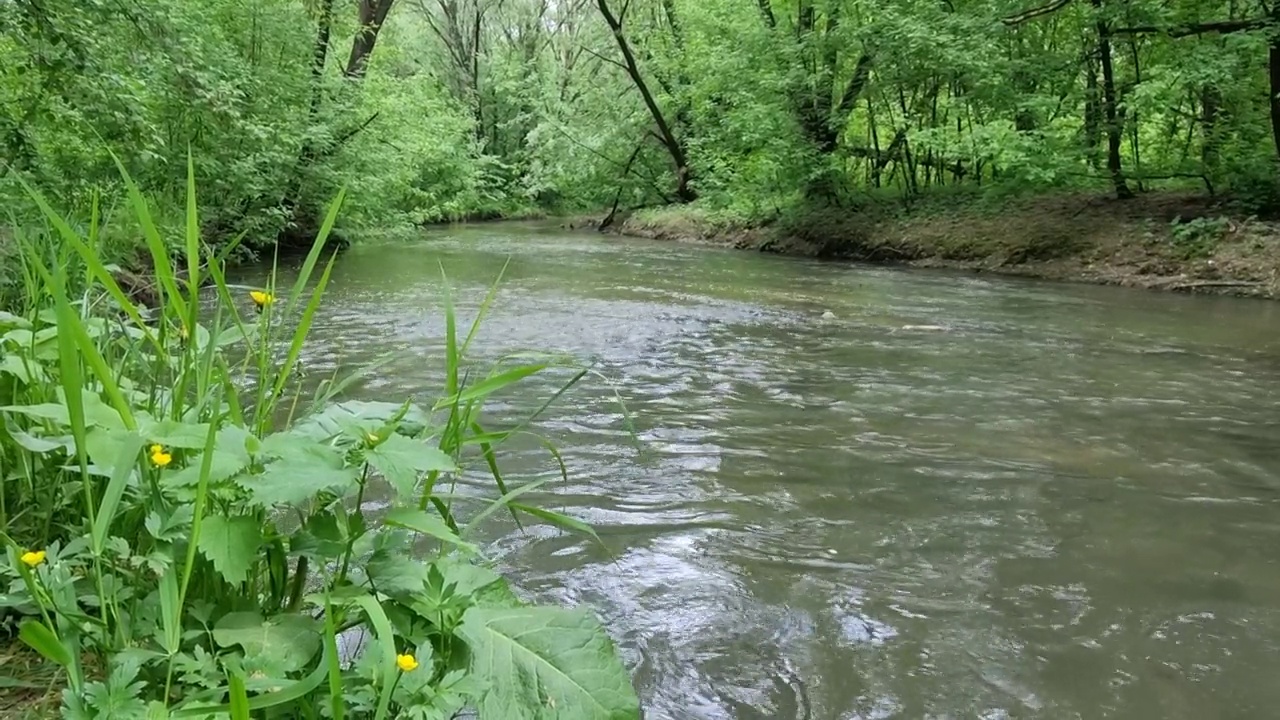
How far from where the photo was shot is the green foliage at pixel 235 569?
4.78 feet

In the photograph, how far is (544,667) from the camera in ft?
5.56

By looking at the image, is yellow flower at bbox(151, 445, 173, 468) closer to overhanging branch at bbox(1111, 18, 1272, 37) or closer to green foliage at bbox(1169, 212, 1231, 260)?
green foliage at bbox(1169, 212, 1231, 260)

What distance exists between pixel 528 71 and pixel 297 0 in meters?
23.4

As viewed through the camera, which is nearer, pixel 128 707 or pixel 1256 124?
pixel 128 707

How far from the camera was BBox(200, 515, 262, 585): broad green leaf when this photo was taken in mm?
1523

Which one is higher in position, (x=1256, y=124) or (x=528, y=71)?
(x=528, y=71)

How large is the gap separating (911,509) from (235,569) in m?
2.95

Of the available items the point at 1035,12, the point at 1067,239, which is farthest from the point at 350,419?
the point at 1035,12

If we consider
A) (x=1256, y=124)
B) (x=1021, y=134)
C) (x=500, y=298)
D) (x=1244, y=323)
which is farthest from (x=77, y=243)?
(x=1256, y=124)

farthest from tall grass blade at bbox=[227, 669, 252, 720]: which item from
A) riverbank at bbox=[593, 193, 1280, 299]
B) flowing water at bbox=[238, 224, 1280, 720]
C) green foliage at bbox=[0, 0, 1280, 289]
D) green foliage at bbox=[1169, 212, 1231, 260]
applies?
green foliage at bbox=[1169, 212, 1231, 260]

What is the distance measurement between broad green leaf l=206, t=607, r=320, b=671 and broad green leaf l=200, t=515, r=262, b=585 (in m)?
0.12

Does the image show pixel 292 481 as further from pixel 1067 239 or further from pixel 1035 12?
pixel 1035 12

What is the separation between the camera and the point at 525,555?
3246mm

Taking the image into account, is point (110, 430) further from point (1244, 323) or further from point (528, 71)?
point (528, 71)
